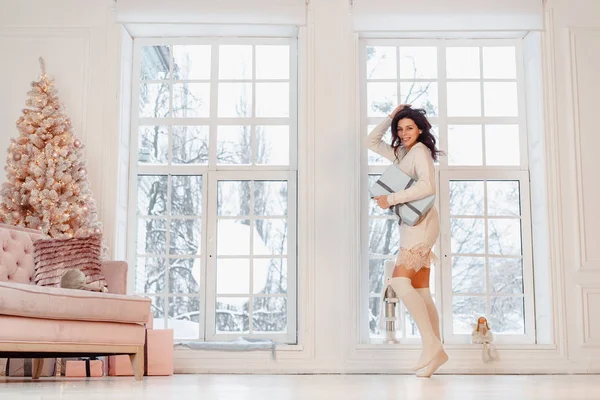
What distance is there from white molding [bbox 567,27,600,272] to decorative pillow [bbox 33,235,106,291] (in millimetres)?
3541

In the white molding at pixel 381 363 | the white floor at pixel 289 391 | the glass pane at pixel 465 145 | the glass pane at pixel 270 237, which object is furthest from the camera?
the glass pane at pixel 465 145

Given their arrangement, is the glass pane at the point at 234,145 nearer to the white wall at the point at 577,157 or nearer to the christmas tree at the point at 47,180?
the christmas tree at the point at 47,180

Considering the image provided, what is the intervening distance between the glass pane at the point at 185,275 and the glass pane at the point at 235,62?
1.54 meters

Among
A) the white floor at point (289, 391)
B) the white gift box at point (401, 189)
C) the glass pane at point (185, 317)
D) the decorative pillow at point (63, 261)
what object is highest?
the white gift box at point (401, 189)

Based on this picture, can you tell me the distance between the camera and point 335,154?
629cm

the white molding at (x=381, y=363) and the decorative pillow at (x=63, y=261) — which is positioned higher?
the decorative pillow at (x=63, y=261)

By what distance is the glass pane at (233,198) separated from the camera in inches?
257

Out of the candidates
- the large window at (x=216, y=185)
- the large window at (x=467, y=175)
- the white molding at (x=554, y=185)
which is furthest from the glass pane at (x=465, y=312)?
the large window at (x=216, y=185)

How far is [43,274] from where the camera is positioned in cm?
505

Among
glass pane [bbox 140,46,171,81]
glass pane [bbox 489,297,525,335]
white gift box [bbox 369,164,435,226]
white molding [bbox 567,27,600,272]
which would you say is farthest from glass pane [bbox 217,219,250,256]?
white molding [bbox 567,27,600,272]

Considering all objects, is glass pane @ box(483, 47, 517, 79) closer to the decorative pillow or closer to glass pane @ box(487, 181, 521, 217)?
glass pane @ box(487, 181, 521, 217)

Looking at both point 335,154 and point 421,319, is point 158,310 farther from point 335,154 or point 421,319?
point 421,319

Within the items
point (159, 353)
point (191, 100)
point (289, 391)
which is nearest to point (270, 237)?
point (191, 100)

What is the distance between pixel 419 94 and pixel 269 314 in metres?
2.16
